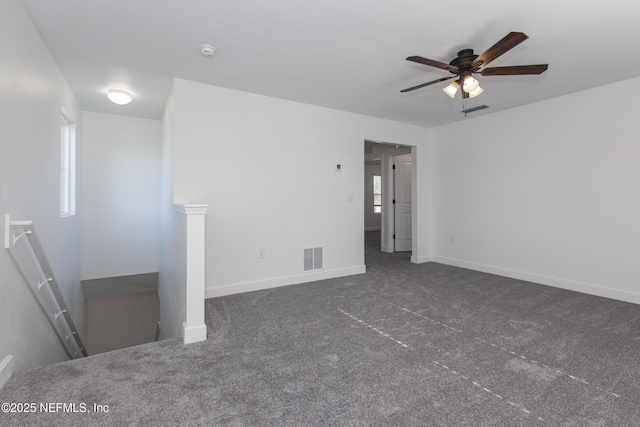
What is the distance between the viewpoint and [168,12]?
2137 millimetres

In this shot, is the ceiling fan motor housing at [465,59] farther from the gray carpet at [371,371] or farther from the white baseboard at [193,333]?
the white baseboard at [193,333]

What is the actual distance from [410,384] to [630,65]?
12.3 feet

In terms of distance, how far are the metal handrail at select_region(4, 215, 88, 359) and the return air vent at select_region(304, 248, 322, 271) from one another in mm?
2591

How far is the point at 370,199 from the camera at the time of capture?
33.3ft

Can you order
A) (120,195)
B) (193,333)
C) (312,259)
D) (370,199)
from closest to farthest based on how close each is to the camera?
(193,333), (312,259), (120,195), (370,199)

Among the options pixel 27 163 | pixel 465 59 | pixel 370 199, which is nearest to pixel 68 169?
pixel 27 163

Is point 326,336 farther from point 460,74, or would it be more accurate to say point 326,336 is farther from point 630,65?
point 630,65

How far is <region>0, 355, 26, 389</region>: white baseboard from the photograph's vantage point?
1.74m

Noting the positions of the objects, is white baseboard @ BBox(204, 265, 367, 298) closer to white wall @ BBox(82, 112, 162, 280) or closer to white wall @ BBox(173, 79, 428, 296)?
white wall @ BBox(173, 79, 428, 296)

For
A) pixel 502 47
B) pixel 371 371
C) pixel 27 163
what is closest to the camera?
pixel 371 371

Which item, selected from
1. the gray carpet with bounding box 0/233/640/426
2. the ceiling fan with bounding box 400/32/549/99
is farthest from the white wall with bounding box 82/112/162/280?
the ceiling fan with bounding box 400/32/549/99

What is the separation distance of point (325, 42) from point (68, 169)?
151 inches

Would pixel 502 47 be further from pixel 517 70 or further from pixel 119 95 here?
pixel 119 95

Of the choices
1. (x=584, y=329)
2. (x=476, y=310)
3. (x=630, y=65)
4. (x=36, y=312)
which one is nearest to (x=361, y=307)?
(x=476, y=310)
